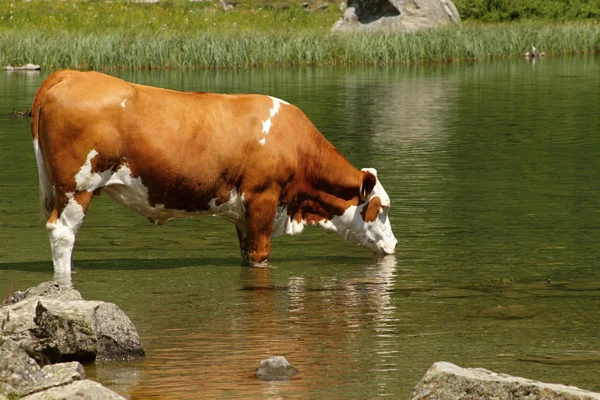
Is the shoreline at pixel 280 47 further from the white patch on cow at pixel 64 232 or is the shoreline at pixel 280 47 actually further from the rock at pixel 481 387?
the rock at pixel 481 387

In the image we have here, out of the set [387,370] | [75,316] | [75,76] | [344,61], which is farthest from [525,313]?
[344,61]

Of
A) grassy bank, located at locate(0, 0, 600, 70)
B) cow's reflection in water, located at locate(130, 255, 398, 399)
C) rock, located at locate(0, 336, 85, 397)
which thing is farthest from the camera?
grassy bank, located at locate(0, 0, 600, 70)

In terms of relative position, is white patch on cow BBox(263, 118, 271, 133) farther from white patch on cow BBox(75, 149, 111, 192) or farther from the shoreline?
the shoreline

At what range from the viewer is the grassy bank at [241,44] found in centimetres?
3838

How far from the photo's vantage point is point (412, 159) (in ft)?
61.3

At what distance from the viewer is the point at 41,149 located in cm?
1060

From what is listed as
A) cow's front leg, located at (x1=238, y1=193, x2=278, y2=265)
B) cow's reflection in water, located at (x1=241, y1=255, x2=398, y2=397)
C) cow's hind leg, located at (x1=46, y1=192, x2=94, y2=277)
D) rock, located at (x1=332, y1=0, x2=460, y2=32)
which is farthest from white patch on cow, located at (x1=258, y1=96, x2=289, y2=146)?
rock, located at (x1=332, y1=0, x2=460, y2=32)

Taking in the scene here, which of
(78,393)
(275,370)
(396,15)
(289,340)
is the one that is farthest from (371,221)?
(396,15)

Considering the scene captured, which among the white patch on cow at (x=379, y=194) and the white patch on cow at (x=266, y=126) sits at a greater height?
the white patch on cow at (x=266, y=126)

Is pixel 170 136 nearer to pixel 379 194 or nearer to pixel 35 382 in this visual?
pixel 379 194

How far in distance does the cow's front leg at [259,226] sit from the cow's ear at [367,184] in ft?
3.03

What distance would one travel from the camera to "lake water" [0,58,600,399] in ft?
25.7

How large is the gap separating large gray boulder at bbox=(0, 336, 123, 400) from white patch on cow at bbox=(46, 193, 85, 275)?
3965 millimetres

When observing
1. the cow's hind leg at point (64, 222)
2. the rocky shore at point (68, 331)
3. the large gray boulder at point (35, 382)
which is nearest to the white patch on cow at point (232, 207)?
the cow's hind leg at point (64, 222)
